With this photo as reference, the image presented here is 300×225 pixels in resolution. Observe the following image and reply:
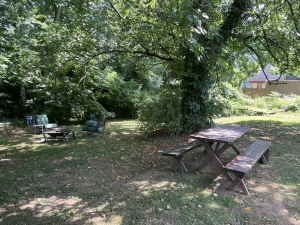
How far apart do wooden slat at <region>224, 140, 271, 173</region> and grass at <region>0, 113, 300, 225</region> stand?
41 centimetres

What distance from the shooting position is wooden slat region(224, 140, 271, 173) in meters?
3.20

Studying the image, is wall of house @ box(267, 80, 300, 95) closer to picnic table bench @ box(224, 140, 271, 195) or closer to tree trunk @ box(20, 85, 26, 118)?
picnic table bench @ box(224, 140, 271, 195)

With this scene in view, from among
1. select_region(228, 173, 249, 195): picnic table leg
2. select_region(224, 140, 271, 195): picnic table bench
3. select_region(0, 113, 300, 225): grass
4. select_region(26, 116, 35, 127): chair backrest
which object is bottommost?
select_region(0, 113, 300, 225): grass

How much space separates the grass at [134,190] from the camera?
9.30ft

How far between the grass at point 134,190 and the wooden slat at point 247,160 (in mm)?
411

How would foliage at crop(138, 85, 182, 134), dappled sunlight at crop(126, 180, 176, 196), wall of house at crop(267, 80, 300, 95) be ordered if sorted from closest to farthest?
dappled sunlight at crop(126, 180, 176, 196) < foliage at crop(138, 85, 182, 134) < wall of house at crop(267, 80, 300, 95)

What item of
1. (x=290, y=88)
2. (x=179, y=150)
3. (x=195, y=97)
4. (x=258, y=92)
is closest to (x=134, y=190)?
(x=179, y=150)

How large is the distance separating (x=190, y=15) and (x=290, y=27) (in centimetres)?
472

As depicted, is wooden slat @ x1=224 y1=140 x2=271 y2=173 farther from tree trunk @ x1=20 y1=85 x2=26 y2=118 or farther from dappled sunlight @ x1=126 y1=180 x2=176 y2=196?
tree trunk @ x1=20 y1=85 x2=26 y2=118

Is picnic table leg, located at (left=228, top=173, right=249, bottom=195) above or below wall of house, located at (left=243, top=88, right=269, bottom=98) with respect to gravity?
below

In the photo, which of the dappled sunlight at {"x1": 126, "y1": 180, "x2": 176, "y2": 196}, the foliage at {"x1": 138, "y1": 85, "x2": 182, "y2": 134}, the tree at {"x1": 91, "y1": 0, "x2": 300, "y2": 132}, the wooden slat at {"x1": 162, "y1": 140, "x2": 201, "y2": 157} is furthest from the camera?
the foliage at {"x1": 138, "y1": 85, "x2": 182, "y2": 134}

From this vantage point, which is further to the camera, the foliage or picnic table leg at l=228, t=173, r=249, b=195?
the foliage

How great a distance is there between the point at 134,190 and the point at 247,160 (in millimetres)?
1754

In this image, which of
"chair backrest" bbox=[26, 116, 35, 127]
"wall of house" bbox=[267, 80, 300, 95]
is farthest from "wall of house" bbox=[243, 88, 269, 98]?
"chair backrest" bbox=[26, 116, 35, 127]
